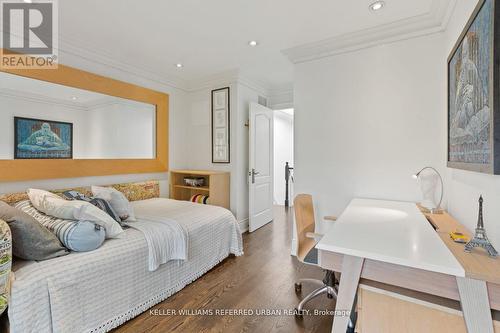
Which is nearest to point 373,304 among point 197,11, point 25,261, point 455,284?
point 455,284

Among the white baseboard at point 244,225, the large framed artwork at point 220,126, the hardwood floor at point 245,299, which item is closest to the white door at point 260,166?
the white baseboard at point 244,225

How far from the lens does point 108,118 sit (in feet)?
9.70

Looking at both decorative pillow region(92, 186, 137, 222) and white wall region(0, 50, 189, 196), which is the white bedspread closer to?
decorative pillow region(92, 186, 137, 222)

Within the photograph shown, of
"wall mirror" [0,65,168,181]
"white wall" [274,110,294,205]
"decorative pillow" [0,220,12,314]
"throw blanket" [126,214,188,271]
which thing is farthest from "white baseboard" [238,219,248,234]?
"decorative pillow" [0,220,12,314]

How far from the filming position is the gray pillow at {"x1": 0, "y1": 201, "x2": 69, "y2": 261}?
1432 millimetres

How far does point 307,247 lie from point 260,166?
7.19ft

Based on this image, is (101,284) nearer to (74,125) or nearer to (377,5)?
(74,125)

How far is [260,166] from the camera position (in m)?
4.01

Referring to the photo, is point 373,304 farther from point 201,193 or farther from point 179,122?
point 179,122

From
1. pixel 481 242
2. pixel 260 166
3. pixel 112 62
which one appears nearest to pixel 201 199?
pixel 260 166

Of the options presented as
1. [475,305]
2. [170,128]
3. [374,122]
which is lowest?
[475,305]

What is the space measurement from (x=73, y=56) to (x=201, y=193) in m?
2.38

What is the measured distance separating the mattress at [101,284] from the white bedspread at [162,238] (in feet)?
0.19

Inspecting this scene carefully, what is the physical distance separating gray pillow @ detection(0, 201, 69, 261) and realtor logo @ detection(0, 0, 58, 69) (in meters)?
1.66
